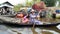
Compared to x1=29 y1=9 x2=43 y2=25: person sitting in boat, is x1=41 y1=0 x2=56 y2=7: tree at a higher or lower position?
higher

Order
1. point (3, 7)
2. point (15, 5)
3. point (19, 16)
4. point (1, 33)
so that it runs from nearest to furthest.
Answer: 1. point (1, 33)
2. point (19, 16)
3. point (3, 7)
4. point (15, 5)

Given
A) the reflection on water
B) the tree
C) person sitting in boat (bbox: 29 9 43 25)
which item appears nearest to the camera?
the reflection on water

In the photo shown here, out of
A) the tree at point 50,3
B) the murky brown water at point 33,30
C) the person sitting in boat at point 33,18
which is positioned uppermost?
the tree at point 50,3

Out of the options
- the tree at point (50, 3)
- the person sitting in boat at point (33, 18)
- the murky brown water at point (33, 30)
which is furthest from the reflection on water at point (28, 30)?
the tree at point (50, 3)

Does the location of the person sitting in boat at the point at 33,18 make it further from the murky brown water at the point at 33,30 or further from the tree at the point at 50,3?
the tree at the point at 50,3

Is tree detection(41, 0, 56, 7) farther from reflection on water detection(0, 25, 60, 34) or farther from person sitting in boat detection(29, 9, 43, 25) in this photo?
reflection on water detection(0, 25, 60, 34)

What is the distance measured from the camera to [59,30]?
280cm

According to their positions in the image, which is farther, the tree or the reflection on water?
the tree

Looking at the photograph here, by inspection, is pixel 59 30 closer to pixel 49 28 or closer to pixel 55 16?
pixel 49 28

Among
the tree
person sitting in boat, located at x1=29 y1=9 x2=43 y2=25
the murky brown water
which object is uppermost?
the tree

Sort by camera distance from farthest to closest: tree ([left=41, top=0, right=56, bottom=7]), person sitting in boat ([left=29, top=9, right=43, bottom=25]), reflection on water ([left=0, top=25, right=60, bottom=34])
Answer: tree ([left=41, top=0, right=56, bottom=7])
person sitting in boat ([left=29, top=9, right=43, bottom=25])
reflection on water ([left=0, top=25, right=60, bottom=34])

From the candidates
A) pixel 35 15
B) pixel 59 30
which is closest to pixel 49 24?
pixel 59 30

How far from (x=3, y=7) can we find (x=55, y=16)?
3.65 feet

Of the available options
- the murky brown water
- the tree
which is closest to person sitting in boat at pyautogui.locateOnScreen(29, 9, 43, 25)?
the murky brown water
